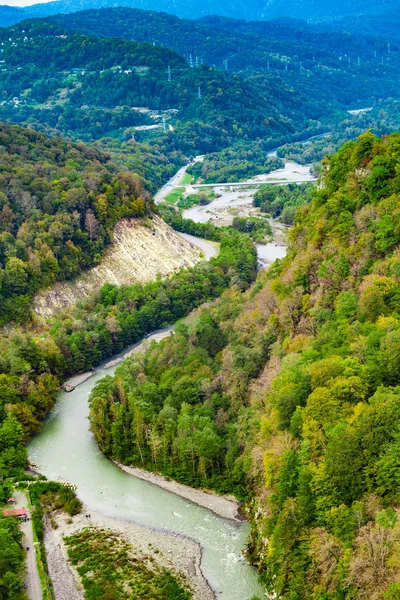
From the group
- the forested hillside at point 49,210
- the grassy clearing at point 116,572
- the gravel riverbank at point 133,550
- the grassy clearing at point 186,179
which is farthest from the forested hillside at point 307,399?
the grassy clearing at point 186,179

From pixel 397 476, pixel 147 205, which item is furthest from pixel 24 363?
pixel 147 205

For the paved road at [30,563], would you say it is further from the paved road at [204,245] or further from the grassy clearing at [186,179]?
the grassy clearing at [186,179]

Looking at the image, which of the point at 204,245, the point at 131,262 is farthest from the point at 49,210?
the point at 204,245

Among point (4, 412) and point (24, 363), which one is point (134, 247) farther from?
point (4, 412)

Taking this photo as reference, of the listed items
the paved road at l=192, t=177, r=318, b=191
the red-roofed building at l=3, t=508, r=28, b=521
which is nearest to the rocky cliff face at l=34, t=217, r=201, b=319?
the red-roofed building at l=3, t=508, r=28, b=521

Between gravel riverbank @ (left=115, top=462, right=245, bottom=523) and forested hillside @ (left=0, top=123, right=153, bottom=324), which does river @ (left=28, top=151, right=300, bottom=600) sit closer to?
gravel riverbank @ (left=115, top=462, right=245, bottom=523)
